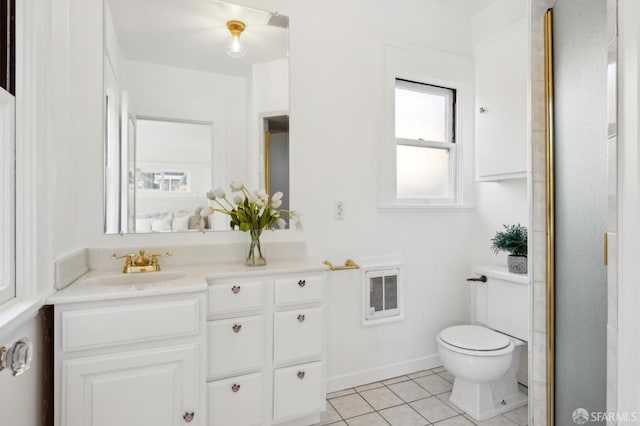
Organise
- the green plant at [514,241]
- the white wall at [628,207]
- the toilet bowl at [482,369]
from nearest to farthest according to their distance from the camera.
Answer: the white wall at [628,207], the toilet bowl at [482,369], the green plant at [514,241]

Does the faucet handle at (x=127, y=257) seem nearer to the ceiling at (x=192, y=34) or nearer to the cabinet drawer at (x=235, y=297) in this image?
the cabinet drawer at (x=235, y=297)

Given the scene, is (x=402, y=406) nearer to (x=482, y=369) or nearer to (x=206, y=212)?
(x=482, y=369)

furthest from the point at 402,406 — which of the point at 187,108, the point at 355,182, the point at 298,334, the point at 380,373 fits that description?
the point at 187,108

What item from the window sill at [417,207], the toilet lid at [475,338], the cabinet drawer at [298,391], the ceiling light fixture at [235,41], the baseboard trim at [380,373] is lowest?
the baseboard trim at [380,373]

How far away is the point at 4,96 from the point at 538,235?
2.06 metres

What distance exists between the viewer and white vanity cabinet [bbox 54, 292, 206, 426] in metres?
1.25

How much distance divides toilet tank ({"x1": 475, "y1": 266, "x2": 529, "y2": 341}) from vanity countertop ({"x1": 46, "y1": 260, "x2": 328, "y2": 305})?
1254mm

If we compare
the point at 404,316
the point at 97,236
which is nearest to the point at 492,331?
the point at 404,316

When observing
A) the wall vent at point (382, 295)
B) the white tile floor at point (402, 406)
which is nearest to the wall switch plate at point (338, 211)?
the wall vent at point (382, 295)

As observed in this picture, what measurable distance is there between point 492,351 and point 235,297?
1.41 metres

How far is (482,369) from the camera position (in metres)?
1.91

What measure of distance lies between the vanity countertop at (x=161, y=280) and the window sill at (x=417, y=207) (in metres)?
0.79

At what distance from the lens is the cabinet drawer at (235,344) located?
1580 mm

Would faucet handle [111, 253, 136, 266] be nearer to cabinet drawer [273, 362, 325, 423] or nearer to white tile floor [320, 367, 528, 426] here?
cabinet drawer [273, 362, 325, 423]
